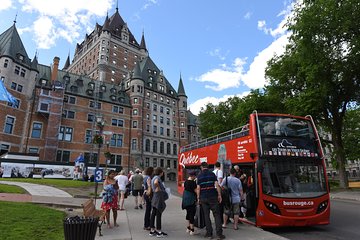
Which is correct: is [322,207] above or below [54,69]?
below

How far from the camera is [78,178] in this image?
110ft

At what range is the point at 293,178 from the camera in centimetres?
895

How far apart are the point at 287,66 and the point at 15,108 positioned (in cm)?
3837

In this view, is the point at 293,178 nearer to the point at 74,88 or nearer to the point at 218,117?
the point at 218,117

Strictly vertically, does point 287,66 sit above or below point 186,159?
above

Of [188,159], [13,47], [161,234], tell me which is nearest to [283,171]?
[161,234]

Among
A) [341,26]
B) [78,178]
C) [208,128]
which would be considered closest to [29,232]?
[341,26]

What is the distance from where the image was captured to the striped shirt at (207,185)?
24.4ft

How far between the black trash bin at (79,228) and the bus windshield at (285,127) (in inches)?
260

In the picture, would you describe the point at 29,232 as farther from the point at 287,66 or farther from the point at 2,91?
the point at 287,66

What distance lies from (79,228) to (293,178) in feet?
22.8

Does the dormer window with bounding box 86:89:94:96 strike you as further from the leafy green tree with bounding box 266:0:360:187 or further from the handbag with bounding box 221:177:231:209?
the handbag with bounding box 221:177:231:209

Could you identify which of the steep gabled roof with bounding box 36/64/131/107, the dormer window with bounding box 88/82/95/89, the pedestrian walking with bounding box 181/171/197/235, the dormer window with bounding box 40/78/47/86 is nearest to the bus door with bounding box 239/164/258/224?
the pedestrian walking with bounding box 181/171/197/235

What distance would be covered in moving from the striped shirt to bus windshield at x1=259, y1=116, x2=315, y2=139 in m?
3.18
